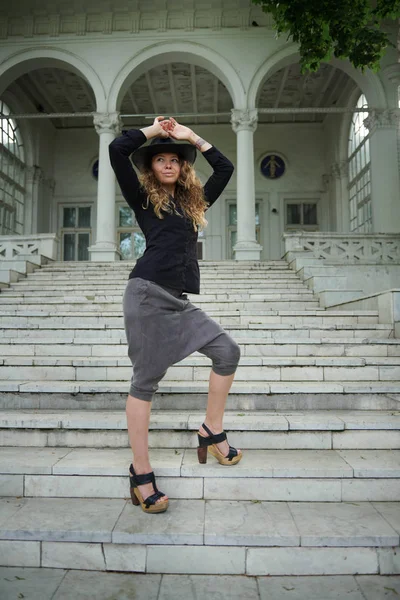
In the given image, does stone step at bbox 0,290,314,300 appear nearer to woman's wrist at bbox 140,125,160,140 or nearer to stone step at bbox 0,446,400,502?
stone step at bbox 0,446,400,502

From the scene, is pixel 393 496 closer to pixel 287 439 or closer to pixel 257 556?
pixel 287 439

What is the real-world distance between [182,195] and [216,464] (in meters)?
1.64

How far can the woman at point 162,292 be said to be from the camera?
8.12ft

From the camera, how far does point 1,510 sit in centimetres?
247

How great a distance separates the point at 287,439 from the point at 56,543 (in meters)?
1.64

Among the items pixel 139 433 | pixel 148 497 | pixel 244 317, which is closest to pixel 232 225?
pixel 244 317

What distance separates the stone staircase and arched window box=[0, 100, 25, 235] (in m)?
13.3

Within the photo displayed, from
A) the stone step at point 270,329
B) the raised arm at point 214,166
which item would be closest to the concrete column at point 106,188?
the stone step at point 270,329

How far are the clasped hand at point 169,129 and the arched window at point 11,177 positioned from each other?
1608 cm

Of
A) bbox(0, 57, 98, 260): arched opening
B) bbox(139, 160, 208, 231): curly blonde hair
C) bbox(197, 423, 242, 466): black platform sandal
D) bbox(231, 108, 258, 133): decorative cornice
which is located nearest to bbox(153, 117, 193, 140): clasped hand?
bbox(139, 160, 208, 231): curly blonde hair

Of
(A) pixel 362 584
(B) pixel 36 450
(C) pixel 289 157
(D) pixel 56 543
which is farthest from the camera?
(C) pixel 289 157

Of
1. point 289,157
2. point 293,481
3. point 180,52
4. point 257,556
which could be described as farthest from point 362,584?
point 289,157

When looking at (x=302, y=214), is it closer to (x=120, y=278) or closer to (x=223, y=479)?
(x=120, y=278)

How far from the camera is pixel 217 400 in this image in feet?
8.93
